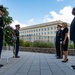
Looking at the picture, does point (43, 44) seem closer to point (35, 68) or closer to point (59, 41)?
point (59, 41)

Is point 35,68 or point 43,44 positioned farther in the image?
point 43,44

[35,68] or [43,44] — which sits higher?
[43,44]

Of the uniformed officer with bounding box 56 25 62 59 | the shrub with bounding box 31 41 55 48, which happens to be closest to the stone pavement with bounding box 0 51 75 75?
the uniformed officer with bounding box 56 25 62 59

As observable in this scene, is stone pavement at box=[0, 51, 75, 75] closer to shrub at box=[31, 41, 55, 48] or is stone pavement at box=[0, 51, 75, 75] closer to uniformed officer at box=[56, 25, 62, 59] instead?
uniformed officer at box=[56, 25, 62, 59]

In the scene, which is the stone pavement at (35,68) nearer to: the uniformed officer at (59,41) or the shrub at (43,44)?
the uniformed officer at (59,41)

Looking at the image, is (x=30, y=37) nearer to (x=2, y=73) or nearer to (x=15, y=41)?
(x=15, y=41)

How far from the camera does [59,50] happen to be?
11570 mm

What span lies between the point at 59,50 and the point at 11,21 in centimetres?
576

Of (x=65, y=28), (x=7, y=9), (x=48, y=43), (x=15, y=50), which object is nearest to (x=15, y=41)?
(x=15, y=50)

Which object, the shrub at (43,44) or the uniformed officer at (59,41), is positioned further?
the shrub at (43,44)

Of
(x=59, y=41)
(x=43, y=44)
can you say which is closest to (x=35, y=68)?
(x=59, y=41)

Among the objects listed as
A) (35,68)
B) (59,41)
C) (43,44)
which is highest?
(43,44)

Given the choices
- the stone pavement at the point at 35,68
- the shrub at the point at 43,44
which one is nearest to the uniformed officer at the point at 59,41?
the stone pavement at the point at 35,68

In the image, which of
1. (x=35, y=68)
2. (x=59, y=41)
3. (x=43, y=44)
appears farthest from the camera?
(x=43, y=44)
